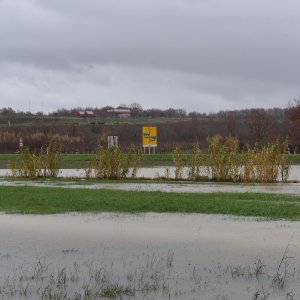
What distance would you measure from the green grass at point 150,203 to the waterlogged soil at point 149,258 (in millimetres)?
1172

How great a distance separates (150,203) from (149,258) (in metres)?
6.70

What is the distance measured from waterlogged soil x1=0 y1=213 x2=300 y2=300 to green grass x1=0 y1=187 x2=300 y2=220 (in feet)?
3.85

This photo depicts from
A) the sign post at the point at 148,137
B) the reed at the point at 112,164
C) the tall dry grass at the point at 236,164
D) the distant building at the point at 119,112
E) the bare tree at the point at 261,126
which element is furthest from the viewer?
the distant building at the point at 119,112

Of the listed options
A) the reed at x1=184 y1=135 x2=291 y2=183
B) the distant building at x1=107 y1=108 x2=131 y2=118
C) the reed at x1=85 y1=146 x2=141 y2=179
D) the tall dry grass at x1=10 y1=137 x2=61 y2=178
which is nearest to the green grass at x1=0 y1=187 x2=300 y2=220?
the reed at x1=184 y1=135 x2=291 y2=183

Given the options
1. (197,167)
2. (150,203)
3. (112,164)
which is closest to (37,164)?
(112,164)

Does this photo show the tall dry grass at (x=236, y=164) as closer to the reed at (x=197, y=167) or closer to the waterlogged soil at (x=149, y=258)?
the reed at (x=197, y=167)

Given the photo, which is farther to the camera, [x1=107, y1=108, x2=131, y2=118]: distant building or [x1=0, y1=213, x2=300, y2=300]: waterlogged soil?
[x1=107, y1=108, x2=131, y2=118]: distant building

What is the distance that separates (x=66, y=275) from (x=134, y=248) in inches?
82.1

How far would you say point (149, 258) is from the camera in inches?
382

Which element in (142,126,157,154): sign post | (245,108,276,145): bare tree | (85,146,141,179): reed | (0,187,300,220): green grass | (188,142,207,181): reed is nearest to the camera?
(0,187,300,220): green grass

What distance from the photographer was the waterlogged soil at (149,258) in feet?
26.0

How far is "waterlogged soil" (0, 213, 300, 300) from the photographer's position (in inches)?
312

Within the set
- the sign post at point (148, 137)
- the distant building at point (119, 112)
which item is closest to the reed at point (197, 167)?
the sign post at point (148, 137)

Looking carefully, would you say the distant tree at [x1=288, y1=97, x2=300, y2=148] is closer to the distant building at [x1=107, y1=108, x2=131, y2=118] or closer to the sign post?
the sign post
